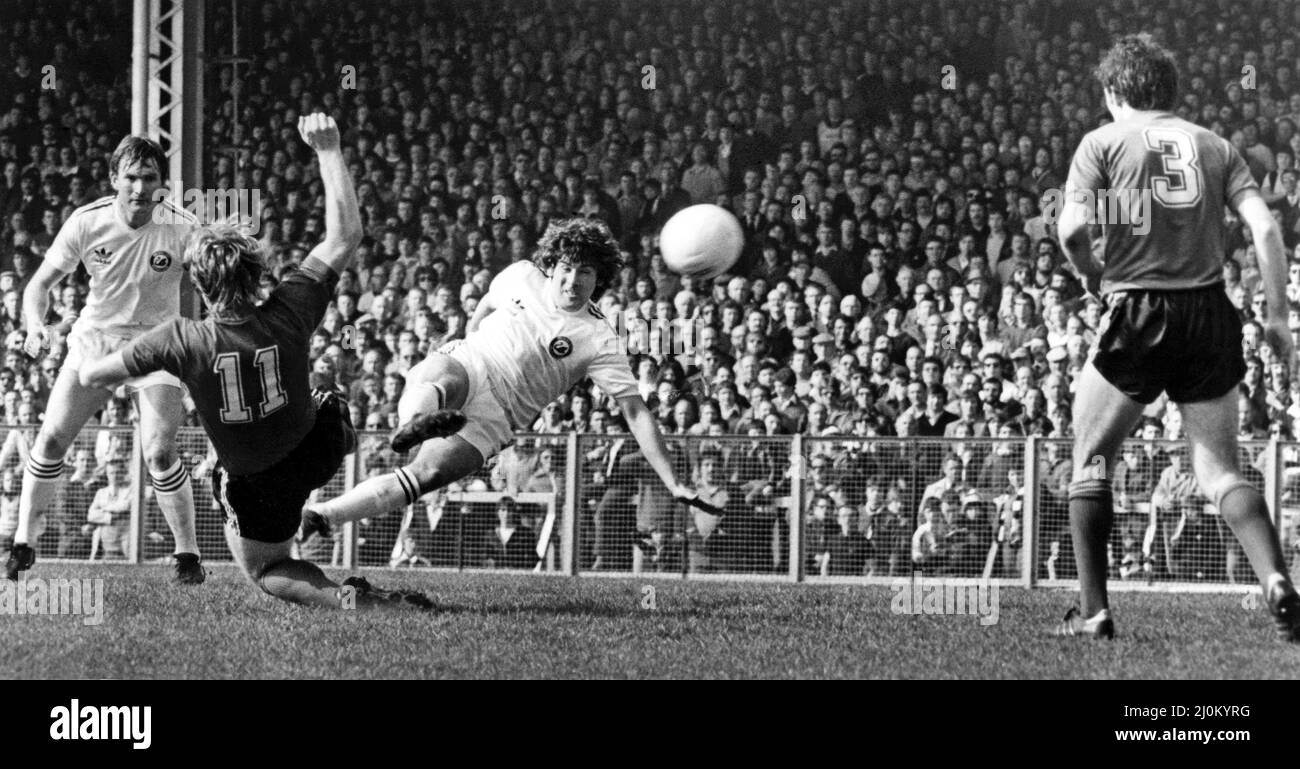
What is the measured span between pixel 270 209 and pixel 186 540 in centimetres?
877

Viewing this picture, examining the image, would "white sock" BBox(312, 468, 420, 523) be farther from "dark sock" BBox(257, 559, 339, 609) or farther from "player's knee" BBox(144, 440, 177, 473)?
"player's knee" BBox(144, 440, 177, 473)

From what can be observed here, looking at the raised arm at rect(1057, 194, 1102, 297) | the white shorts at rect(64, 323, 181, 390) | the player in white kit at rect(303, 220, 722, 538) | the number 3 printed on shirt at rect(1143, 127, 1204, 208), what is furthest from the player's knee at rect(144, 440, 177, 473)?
the number 3 printed on shirt at rect(1143, 127, 1204, 208)

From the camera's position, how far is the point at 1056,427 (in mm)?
12586

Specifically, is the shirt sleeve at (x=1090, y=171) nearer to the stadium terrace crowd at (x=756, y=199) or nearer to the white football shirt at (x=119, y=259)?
the white football shirt at (x=119, y=259)

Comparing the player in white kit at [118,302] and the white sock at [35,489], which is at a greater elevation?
the player in white kit at [118,302]

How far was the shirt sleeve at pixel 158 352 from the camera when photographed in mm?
6848

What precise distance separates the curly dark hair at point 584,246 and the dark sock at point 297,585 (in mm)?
2035

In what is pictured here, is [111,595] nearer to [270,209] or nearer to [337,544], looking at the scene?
[337,544]

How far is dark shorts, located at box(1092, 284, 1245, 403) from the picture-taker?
6418mm

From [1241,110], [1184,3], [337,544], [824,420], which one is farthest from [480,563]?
[1184,3]

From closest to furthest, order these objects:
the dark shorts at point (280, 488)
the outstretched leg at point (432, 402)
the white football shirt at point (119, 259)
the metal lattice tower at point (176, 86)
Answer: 1. the outstretched leg at point (432, 402)
2. the dark shorts at point (280, 488)
3. the white football shirt at point (119, 259)
4. the metal lattice tower at point (176, 86)

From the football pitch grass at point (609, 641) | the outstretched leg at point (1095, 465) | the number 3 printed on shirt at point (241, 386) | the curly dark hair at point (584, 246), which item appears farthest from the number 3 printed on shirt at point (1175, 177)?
the number 3 printed on shirt at point (241, 386)

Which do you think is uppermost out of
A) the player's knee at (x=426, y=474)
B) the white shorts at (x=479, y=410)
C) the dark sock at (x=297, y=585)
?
the white shorts at (x=479, y=410)

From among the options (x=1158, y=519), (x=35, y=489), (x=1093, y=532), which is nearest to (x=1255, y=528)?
(x=1093, y=532)
